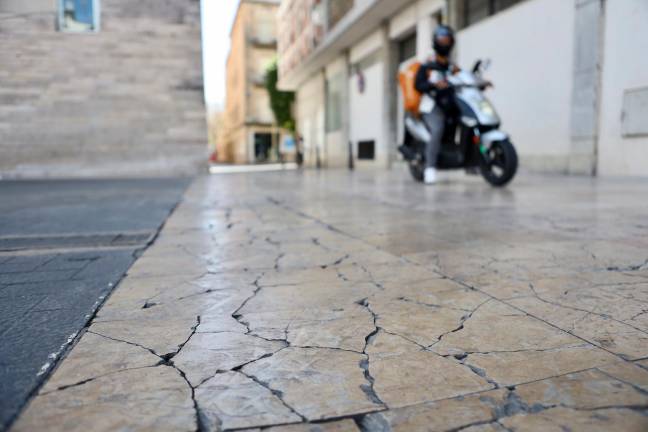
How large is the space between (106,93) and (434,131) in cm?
772

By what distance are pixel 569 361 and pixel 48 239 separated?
2.61m

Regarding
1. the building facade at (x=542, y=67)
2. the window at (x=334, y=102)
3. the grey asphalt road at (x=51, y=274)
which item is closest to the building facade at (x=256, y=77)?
the window at (x=334, y=102)

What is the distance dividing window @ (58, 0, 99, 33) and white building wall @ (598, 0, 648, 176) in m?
9.62

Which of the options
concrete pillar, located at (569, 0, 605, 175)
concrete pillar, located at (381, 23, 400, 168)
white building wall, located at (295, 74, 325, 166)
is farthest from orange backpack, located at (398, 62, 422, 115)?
white building wall, located at (295, 74, 325, 166)

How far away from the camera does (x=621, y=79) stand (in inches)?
274

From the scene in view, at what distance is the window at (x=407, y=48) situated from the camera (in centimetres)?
1331

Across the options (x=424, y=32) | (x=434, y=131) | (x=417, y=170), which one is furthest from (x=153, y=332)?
(x=424, y=32)

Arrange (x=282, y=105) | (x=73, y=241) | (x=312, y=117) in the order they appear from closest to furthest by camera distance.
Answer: (x=73, y=241) < (x=312, y=117) < (x=282, y=105)

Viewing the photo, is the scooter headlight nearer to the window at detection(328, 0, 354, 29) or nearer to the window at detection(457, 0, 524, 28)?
the window at detection(457, 0, 524, 28)

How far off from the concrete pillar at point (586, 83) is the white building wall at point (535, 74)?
0.18 m

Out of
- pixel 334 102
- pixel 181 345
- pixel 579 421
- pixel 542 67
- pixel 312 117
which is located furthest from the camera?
pixel 312 117

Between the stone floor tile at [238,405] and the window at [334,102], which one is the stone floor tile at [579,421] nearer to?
the stone floor tile at [238,405]

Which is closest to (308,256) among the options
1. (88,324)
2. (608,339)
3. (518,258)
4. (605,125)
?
(518,258)

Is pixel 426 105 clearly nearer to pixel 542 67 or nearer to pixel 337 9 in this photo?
pixel 542 67
